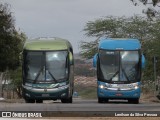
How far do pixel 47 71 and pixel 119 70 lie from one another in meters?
4.07

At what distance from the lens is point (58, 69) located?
32.0m

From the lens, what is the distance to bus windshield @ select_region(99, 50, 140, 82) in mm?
32219

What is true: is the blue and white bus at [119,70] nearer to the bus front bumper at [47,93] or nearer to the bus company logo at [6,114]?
the bus front bumper at [47,93]

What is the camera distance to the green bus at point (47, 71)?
3191 cm

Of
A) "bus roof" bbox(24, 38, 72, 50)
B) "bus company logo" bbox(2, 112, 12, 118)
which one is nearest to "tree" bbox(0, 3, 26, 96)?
"bus roof" bbox(24, 38, 72, 50)

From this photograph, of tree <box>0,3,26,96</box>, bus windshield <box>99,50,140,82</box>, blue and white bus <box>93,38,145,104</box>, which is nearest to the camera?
blue and white bus <box>93,38,145,104</box>

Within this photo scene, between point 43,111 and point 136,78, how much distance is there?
12.3 meters

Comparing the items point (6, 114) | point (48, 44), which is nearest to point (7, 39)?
point (48, 44)

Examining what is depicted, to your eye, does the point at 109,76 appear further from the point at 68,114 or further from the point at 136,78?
the point at 68,114

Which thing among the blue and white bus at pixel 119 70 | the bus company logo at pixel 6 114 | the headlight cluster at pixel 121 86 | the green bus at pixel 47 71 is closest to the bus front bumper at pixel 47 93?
the green bus at pixel 47 71

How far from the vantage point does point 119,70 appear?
106 feet

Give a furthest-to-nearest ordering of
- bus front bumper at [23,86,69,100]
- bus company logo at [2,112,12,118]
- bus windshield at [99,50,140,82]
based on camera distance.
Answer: bus windshield at [99,50,140,82], bus front bumper at [23,86,69,100], bus company logo at [2,112,12,118]

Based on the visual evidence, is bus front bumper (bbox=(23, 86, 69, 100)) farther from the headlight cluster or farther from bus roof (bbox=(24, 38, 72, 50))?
bus roof (bbox=(24, 38, 72, 50))

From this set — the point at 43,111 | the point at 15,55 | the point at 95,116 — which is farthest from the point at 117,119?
the point at 15,55
